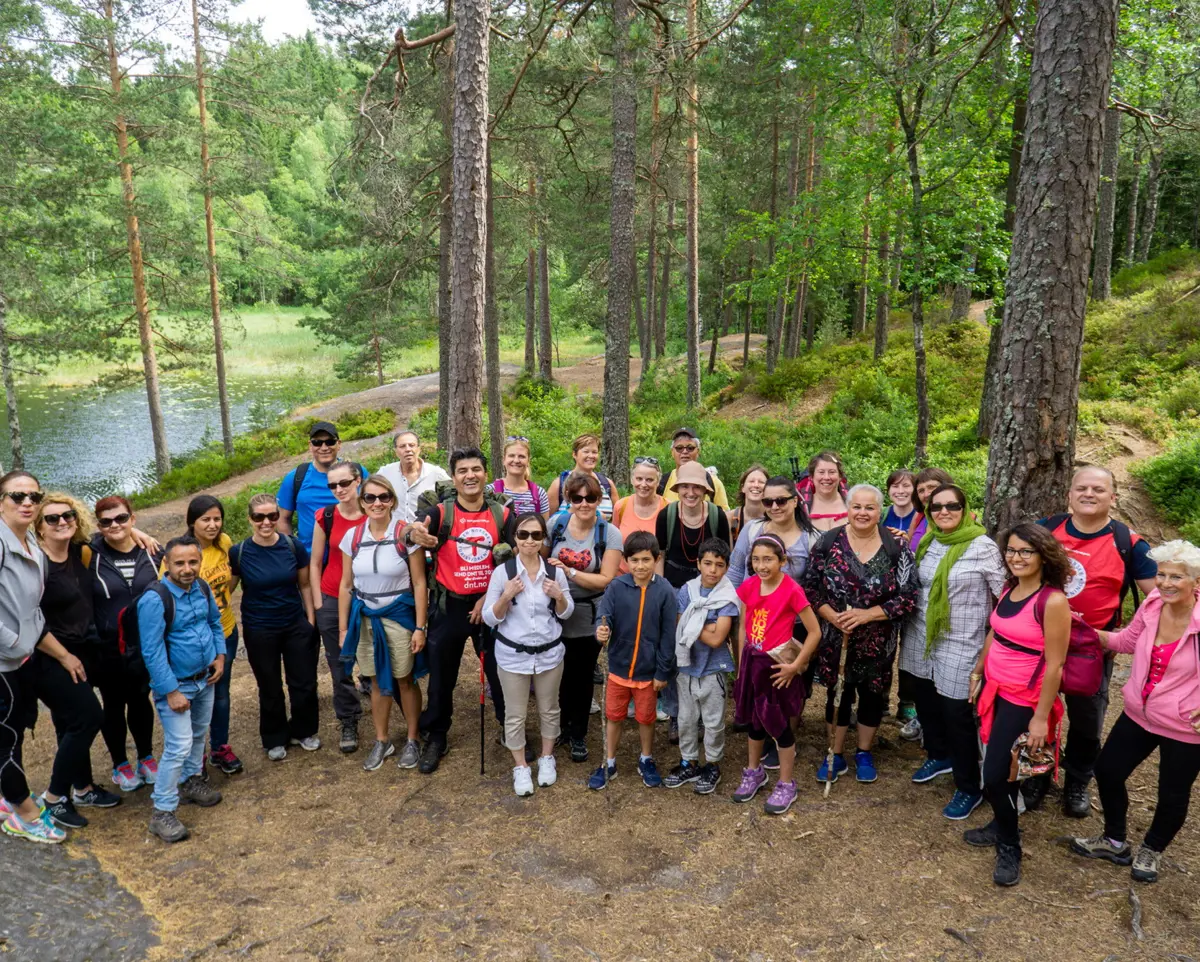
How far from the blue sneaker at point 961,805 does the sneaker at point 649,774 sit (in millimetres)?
1785

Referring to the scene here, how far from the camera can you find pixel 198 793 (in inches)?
201

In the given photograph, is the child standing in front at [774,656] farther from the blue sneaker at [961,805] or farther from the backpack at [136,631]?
the backpack at [136,631]

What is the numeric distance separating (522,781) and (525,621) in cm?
110

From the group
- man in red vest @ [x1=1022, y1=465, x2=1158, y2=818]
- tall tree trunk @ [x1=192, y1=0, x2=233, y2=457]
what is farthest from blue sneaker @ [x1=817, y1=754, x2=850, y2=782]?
tall tree trunk @ [x1=192, y1=0, x2=233, y2=457]

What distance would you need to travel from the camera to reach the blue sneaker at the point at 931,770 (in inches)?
192

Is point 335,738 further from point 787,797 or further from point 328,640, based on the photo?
point 787,797

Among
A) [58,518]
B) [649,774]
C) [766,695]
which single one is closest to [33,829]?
[58,518]

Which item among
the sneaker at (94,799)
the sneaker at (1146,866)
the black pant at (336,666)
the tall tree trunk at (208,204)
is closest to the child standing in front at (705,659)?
the sneaker at (1146,866)

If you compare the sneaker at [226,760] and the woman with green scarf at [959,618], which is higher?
the woman with green scarf at [959,618]

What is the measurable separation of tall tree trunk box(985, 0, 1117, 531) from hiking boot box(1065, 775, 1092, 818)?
1708 millimetres

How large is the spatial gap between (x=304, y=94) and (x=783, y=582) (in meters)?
19.8

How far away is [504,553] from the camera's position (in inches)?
201

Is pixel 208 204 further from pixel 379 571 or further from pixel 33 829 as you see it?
pixel 33 829

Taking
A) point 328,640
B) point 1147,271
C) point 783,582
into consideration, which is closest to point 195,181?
point 328,640
